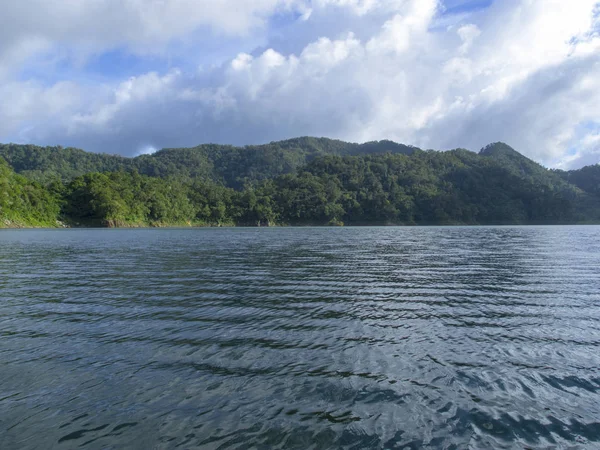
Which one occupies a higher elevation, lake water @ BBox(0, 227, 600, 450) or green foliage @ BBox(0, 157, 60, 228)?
green foliage @ BBox(0, 157, 60, 228)

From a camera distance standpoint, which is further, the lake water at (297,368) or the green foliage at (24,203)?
the green foliage at (24,203)

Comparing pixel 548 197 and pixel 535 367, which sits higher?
pixel 548 197

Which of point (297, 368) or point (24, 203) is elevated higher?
point (24, 203)

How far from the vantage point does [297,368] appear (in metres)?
8.62

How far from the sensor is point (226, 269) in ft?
83.4

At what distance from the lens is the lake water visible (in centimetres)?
625

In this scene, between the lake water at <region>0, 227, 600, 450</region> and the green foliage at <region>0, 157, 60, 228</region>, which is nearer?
the lake water at <region>0, 227, 600, 450</region>

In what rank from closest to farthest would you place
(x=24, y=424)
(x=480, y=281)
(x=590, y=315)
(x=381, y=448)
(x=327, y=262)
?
(x=381, y=448)
(x=24, y=424)
(x=590, y=315)
(x=480, y=281)
(x=327, y=262)

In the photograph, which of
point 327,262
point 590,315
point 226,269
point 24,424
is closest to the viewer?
point 24,424

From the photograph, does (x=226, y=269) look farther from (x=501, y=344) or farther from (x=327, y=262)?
(x=501, y=344)

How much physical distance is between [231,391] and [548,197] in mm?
223078

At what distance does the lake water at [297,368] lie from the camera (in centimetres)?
625

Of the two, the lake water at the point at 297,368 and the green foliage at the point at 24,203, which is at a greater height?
the green foliage at the point at 24,203

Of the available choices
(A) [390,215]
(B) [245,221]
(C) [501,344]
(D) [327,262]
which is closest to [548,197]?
(A) [390,215]
